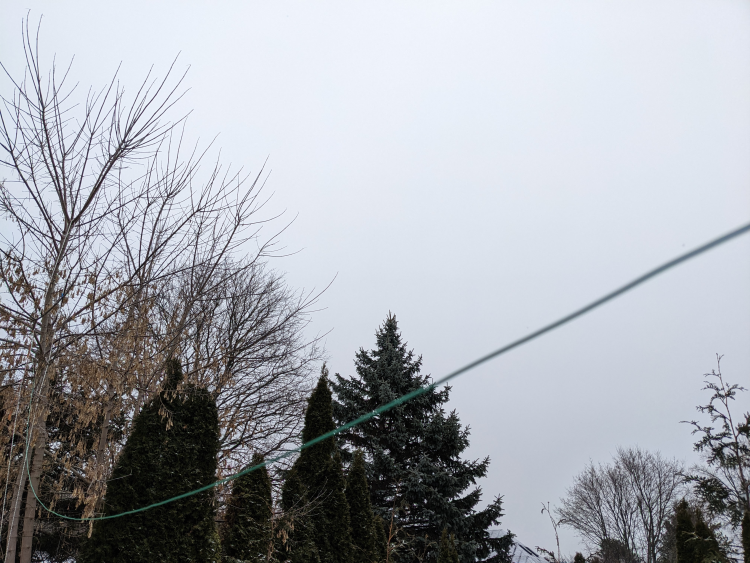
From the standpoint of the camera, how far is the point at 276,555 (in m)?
9.45

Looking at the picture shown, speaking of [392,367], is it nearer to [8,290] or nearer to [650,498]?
[8,290]

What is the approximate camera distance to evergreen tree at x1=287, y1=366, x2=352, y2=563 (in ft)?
34.0

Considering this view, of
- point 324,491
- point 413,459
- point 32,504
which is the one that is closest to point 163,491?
point 32,504

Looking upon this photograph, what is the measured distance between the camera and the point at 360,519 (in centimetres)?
1166

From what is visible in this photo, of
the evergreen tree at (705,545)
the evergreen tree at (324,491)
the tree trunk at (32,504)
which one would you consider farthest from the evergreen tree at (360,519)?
the evergreen tree at (705,545)

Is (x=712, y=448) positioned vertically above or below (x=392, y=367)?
below

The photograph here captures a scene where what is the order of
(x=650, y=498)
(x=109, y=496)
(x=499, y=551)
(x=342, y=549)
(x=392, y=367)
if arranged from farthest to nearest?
(x=650, y=498)
(x=392, y=367)
(x=499, y=551)
(x=342, y=549)
(x=109, y=496)

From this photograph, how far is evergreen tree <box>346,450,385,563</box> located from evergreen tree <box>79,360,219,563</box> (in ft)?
15.2

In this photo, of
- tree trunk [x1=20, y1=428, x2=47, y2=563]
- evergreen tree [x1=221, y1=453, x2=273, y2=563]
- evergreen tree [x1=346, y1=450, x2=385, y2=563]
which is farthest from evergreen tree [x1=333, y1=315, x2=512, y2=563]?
tree trunk [x1=20, y1=428, x2=47, y2=563]

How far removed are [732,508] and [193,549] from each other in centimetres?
1580

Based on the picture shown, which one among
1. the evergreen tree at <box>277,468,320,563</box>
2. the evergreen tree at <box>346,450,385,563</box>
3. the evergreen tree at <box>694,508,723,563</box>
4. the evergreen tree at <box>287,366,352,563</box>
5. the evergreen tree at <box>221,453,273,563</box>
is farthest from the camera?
the evergreen tree at <box>694,508,723,563</box>

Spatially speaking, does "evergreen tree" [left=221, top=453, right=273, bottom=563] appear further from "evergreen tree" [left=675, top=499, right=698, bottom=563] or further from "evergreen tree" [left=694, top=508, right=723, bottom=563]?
"evergreen tree" [left=675, top=499, right=698, bottom=563]

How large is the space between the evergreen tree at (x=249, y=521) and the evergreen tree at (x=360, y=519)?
3.12 m

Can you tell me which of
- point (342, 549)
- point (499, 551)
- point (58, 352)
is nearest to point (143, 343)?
point (58, 352)
